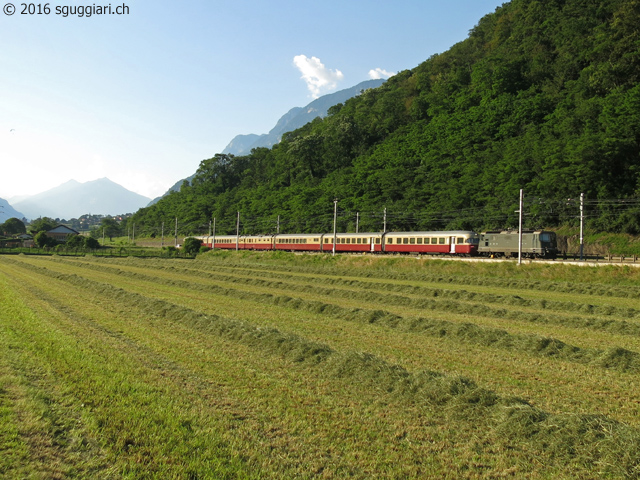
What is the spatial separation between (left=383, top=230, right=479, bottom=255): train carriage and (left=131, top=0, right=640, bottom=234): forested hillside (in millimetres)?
16004

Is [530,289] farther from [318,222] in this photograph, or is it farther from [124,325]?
[318,222]

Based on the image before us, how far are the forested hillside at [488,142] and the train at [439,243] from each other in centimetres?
1341

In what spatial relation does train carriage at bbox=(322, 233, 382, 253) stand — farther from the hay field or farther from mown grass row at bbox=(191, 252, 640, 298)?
the hay field

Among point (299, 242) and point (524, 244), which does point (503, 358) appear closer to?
point (524, 244)

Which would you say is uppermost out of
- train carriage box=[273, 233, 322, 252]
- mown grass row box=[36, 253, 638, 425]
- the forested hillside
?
the forested hillside

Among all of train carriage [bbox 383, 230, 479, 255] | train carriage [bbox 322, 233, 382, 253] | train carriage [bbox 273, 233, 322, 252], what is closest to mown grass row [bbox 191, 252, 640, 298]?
train carriage [bbox 383, 230, 479, 255]

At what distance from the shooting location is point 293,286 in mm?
29219

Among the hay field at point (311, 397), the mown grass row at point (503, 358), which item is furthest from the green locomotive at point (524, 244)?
the hay field at point (311, 397)

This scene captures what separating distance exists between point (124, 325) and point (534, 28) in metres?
116

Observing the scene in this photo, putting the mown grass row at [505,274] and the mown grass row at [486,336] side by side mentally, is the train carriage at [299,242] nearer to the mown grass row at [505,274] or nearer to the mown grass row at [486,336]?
the mown grass row at [505,274]

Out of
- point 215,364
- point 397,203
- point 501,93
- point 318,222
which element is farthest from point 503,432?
point 501,93

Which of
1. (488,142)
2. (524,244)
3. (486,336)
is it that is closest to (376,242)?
(524,244)

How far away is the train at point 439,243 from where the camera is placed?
44.2m

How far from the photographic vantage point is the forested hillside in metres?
56.2
